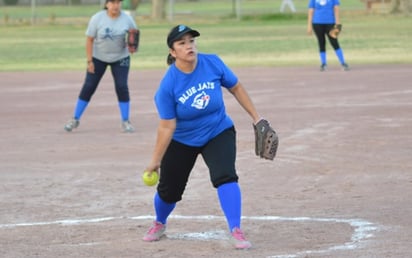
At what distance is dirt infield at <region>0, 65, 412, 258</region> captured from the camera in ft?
27.6

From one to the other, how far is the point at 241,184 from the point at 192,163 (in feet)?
9.02

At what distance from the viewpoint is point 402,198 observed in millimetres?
10078

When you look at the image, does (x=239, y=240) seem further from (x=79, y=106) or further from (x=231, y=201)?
(x=79, y=106)

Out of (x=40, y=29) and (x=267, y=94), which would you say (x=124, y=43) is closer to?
(x=267, y=94)

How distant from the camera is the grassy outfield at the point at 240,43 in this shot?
28312 mm

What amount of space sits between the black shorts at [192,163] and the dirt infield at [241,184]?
433 mm

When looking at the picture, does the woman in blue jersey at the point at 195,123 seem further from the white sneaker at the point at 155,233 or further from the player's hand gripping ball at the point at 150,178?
A: the white sneaker at the point at 155,233

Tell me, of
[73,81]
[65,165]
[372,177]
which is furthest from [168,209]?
[73,81]

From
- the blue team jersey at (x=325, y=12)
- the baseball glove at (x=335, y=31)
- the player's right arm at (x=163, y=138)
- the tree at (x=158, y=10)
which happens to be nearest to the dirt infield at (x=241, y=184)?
the player's right arm at (x=163, y=138)

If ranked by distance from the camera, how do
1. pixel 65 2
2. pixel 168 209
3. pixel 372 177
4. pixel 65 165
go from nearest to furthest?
1. pixel 168 209
2. pixel 372 177
3. pixel 65 165
4. pixel 65 2

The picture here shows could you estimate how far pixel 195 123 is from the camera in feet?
27.1

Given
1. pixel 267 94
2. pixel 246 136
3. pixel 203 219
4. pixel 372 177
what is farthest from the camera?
pixel 267 94

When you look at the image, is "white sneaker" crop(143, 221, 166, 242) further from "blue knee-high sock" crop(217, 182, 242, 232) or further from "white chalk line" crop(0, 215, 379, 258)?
"blue knee-high sock" crop(217, 182, 242, 232)

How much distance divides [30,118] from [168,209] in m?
Result: 8.90
